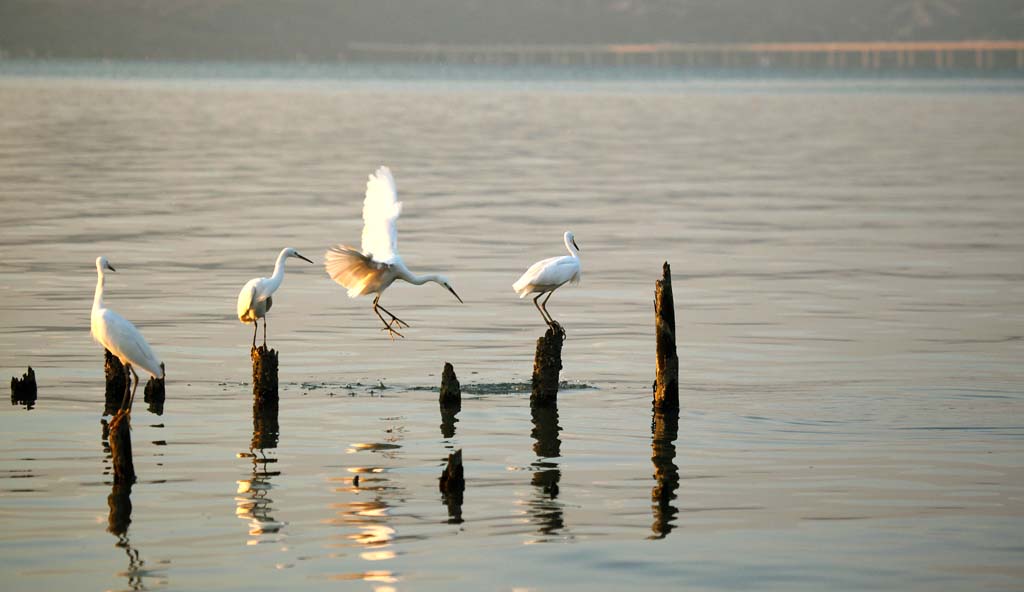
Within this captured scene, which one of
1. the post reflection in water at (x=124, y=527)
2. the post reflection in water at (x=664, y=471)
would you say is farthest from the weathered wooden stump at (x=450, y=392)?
the post reflection in water at (x=124, y=527)

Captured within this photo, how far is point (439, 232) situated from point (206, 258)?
7.61 m

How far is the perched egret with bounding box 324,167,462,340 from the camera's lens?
2172cm

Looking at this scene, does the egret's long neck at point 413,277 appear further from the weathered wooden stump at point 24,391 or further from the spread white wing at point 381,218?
the weathered wooden stump at point 24,391

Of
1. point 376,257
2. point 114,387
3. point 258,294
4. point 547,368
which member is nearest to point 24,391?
point 114,387

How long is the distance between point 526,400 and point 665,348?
2517mm

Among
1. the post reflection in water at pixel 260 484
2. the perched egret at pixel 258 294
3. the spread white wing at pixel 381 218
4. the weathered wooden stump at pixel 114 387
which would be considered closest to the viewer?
the post reflection in water at pixel 260 484

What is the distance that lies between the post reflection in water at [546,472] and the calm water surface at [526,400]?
0.04 meters

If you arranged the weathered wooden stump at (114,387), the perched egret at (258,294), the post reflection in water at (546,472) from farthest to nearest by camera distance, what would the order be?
1. the perched egret at (258,294)
2. the weathered wooden stump at (114,387)
3. the post reflection in water at (546,472)

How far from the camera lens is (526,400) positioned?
70.9ft

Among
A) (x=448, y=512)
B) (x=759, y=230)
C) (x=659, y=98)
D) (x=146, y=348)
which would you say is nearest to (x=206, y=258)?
(x=759, y=230)

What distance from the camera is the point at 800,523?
53.5 ft

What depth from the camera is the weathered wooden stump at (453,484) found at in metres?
16.5

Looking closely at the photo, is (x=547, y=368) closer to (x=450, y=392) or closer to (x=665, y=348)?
(x=450, y=392)

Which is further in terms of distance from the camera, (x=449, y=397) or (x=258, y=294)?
(x=449, y=397)
